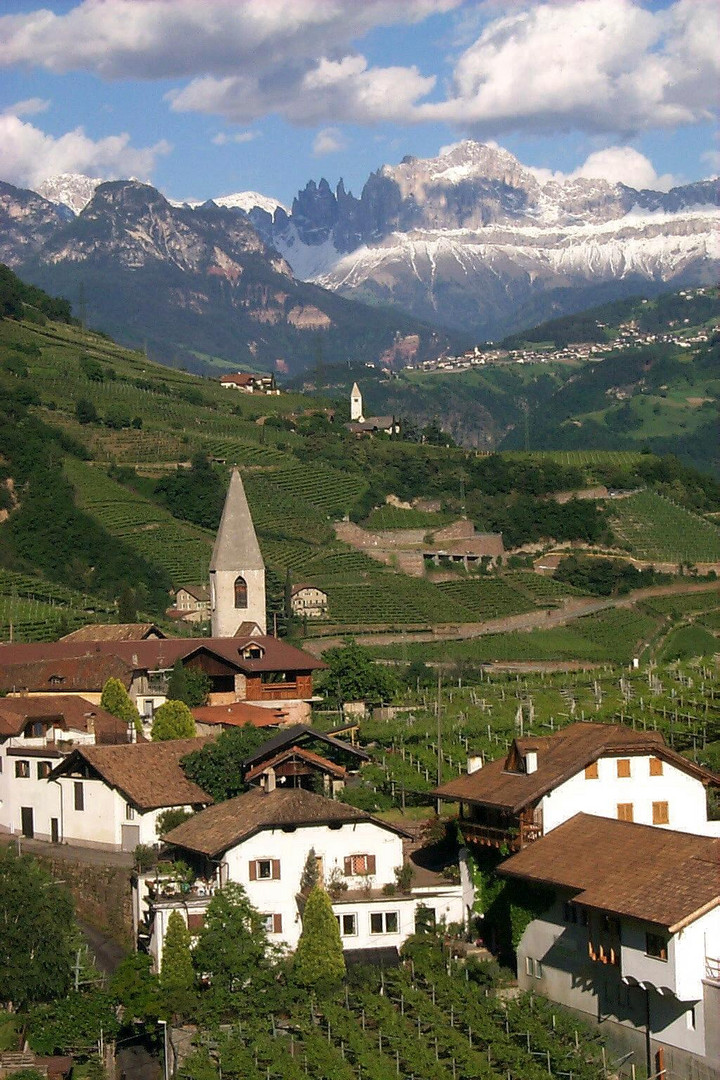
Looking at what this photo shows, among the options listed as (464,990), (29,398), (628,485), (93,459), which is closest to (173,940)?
(464,990)

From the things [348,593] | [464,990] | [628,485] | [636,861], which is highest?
[628,485]

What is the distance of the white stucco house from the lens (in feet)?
112

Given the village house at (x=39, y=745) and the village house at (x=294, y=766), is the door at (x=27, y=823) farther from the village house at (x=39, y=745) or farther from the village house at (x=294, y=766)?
the village house at (x=294, y=766)

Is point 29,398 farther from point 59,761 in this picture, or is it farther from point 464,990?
point 464,990

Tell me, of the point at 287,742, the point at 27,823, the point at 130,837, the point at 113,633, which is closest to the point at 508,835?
the point at 287,742

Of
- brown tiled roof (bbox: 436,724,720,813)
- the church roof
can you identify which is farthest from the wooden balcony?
the church roof

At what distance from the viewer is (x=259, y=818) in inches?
1390

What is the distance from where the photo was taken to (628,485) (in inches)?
4857

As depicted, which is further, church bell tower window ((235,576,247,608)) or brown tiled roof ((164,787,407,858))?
church bell tower window ((235,576,247,608))

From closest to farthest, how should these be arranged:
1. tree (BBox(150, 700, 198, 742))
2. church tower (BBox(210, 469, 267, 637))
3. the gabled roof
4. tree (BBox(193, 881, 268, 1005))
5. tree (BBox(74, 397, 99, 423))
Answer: tree (BBox(193, 881, 268, 1005)) < the gabled roof < tree (BBox(150, 700, 198, 742)) < church tower (BBox(210, 469, 267, 637)) < tree (BBox(74, 397, 99, 423))

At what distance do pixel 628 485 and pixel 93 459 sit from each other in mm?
33795

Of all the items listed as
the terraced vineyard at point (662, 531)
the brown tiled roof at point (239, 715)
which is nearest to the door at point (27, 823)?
the brown tiled roof at point (239, 715)

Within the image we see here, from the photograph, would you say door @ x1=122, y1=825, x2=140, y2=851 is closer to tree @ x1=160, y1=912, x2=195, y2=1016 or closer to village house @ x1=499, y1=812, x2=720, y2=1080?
tree @ x1=160, y1=912, x2=195, y2=1016

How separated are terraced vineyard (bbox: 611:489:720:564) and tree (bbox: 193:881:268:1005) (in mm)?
74618
